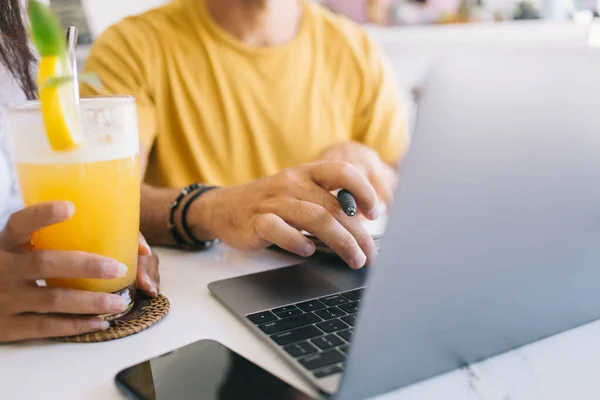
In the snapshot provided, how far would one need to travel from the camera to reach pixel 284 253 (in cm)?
80

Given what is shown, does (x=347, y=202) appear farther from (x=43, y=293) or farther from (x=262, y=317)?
(x=43, y=293)

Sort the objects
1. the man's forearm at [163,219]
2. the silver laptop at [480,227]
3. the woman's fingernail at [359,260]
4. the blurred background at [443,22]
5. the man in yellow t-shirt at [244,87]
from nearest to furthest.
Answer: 1. the silver laptop at [480,227]
2. the woman's fingernail at [359,260]
3. the man's forearm at [163,219]
4. the man in yellow t-shirt at [244,87]
5. the blurred background at [443,22]

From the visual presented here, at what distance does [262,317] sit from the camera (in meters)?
0.55

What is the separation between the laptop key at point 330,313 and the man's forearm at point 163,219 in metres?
0.32

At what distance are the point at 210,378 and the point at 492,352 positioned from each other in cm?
24

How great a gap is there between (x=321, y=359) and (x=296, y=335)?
0.06 meters

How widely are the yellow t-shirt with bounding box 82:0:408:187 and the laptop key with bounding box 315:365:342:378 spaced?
0.92 m

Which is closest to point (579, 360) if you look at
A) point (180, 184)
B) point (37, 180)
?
point (37, 180)

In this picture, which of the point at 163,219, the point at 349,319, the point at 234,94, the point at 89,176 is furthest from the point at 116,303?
the point at 234,94

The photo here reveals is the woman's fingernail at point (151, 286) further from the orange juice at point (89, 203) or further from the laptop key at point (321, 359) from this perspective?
the laptop key at point (321, 359)

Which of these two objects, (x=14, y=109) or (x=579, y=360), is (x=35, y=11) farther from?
(x=579, y=360)

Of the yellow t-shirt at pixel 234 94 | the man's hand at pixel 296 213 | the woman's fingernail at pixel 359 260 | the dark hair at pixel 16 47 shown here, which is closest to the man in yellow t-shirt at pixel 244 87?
the yellow t-shirt at pixel 234 94

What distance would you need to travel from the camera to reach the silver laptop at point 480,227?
33 cm

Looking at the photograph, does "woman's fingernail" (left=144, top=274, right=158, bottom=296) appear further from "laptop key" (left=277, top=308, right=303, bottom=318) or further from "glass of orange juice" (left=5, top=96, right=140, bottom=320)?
"laptop key" (left=277, top=308, right=303, bottom=318)
